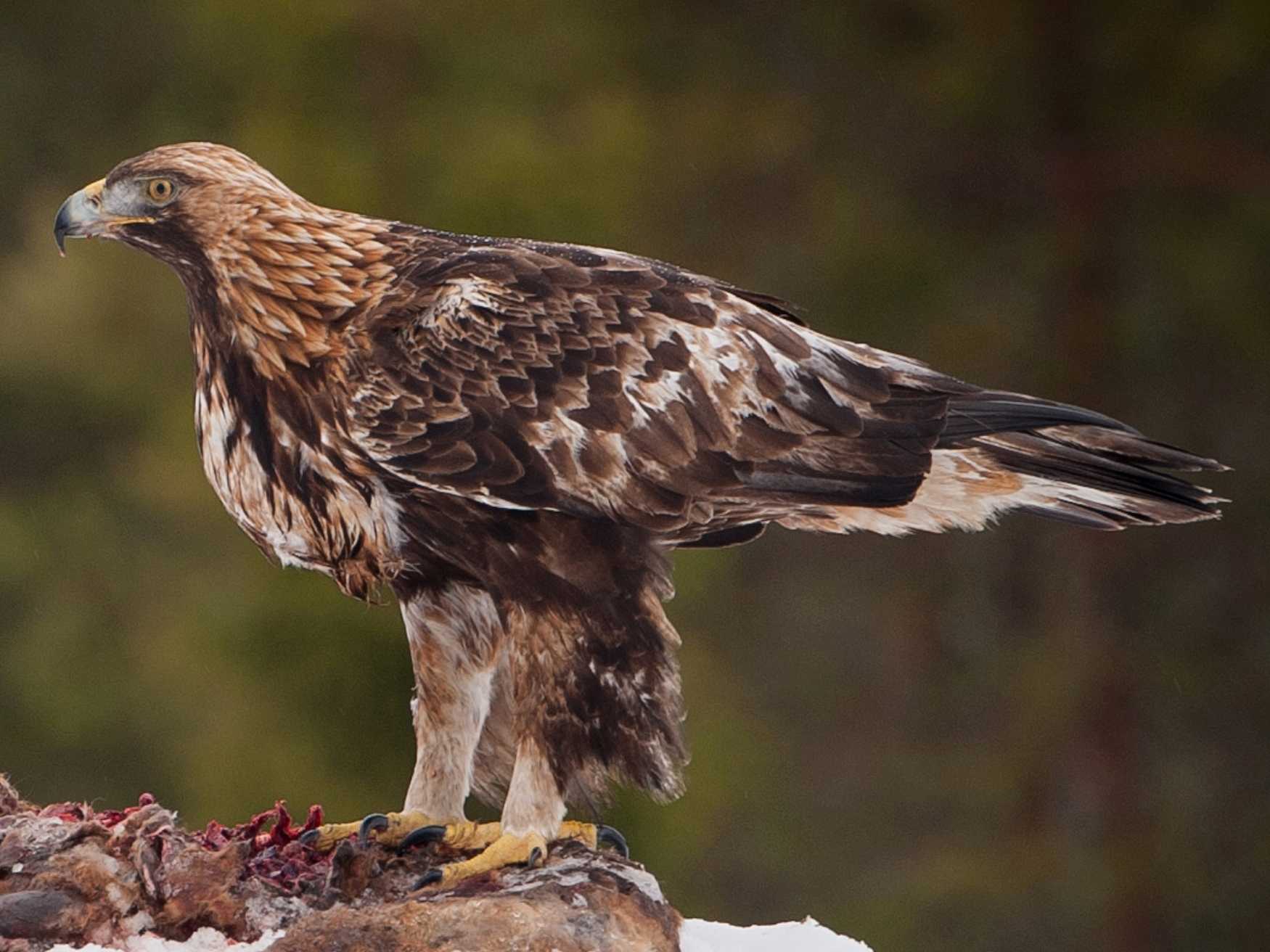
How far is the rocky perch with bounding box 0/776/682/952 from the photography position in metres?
4.23

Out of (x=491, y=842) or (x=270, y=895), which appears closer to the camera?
(x=270, y=895)

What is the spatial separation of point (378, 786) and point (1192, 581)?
474cm

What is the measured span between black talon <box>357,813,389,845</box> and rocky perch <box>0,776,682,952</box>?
46 mm

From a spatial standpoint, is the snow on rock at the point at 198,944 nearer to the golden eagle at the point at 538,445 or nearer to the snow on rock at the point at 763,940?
the golden eagle at the point at 538,445

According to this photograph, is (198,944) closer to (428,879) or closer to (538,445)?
(428,879)

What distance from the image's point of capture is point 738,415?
4777mm

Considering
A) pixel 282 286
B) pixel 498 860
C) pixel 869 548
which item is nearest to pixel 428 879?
pixel 498 860

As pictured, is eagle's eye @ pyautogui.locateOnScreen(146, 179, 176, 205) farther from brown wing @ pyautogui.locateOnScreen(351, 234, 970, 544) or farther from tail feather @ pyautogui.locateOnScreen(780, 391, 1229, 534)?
tail feather @ pyautogui.locateOnScreen(780, 391, 1229, 534)

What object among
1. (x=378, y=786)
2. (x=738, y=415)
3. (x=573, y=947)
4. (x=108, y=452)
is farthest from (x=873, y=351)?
(x=108, y=452)

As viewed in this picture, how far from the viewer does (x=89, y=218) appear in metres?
4.82

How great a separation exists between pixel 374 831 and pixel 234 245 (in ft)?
4.51

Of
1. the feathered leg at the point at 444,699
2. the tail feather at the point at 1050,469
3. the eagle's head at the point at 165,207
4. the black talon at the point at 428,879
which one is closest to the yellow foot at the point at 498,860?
the black talon at the point at 428,879

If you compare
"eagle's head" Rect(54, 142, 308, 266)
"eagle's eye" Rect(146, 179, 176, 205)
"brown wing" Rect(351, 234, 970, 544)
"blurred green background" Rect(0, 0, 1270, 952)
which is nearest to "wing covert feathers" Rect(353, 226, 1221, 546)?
"brown wing" Rect(351, 234, 970, 544)

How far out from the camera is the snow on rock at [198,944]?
4219 mm
